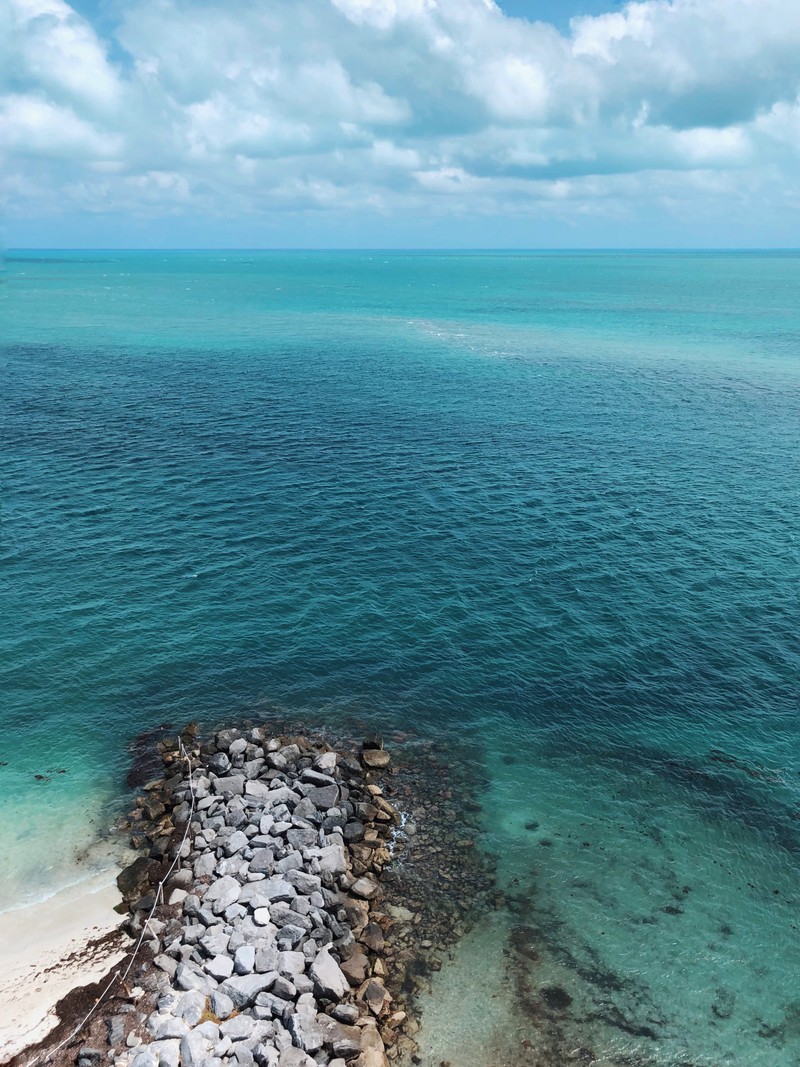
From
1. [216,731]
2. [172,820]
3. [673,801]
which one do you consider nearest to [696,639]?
[673,801]

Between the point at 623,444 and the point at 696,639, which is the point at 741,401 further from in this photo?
the point at 696,639

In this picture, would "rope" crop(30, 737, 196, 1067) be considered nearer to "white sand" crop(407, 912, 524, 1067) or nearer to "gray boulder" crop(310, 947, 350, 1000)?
"gray boulder" crop(310, 947, 350, 1000)

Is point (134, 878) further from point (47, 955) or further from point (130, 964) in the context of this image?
point (130, 964)

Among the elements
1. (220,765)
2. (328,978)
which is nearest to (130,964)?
(328,978)

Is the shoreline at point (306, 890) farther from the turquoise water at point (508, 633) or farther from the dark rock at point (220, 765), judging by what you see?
the turquoise water at point (508, 633)

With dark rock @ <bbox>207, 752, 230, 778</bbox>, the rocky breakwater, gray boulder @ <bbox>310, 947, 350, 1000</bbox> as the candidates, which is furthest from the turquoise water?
gray boulder @ <bbox>310, 947, 350, 1000</bbox>
